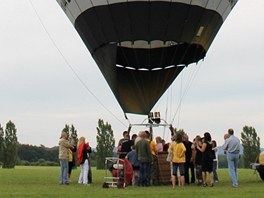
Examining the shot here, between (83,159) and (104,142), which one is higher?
(104,142)

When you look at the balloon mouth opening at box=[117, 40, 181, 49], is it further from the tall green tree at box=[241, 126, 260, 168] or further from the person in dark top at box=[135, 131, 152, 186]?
the tall green tree at box=[241, 126, 260, 168]

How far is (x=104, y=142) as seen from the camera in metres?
60.7

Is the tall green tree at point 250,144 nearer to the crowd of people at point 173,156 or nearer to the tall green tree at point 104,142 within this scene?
the tall green tree at point 104,142

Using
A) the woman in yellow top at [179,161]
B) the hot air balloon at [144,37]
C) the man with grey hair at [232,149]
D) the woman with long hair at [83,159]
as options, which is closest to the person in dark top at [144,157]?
the woman in yellow top at [179,161]

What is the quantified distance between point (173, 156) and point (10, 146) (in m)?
46.3

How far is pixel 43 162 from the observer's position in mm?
72188

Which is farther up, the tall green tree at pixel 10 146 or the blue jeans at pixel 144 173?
the tall green tree at pixel 10 146

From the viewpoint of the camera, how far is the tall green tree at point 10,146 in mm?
55000

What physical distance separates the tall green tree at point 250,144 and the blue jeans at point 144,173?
4108 centimetres

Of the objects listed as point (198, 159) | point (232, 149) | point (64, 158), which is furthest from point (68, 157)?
point (232, 149)

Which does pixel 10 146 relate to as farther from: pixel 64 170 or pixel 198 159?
pixel 198 159

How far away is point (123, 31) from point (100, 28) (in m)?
0.76

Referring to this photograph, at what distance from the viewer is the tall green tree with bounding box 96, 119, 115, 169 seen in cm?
5810

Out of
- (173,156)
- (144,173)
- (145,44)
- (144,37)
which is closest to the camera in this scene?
(173,156)
